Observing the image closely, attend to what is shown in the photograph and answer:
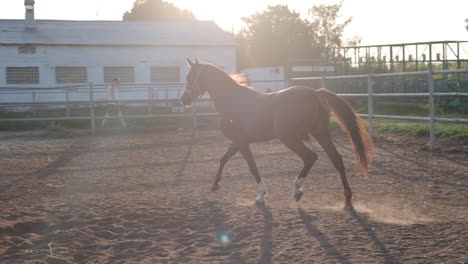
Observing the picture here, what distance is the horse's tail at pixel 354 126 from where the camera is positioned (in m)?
5.84

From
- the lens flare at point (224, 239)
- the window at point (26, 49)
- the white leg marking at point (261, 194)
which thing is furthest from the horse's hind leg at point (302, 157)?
the window at point (26, 49)

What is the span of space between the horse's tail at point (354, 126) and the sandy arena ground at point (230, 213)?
50cm

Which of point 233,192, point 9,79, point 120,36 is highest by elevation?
point 120,36

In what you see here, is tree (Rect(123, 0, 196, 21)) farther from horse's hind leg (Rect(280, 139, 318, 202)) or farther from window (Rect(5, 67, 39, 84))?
horse's hind leg (Rect(280, 139, 318, 202))

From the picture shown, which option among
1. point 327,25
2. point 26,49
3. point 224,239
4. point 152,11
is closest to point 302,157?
point 224,239

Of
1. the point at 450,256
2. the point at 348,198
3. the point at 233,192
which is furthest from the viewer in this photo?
the point at 233,192

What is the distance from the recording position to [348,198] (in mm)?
5555

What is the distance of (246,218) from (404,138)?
278 inches

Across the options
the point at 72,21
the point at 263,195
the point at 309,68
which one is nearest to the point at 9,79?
the point at 72,21

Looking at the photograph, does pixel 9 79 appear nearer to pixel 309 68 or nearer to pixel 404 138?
pixel 309 68

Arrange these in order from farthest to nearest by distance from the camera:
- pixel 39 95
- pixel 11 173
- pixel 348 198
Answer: pixel 39 95
pixel 11 173
pixel 348 198

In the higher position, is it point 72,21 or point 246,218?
point 72,21

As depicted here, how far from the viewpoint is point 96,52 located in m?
28.4

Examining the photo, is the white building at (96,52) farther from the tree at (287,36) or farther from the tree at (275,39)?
the tree at (275,39)
